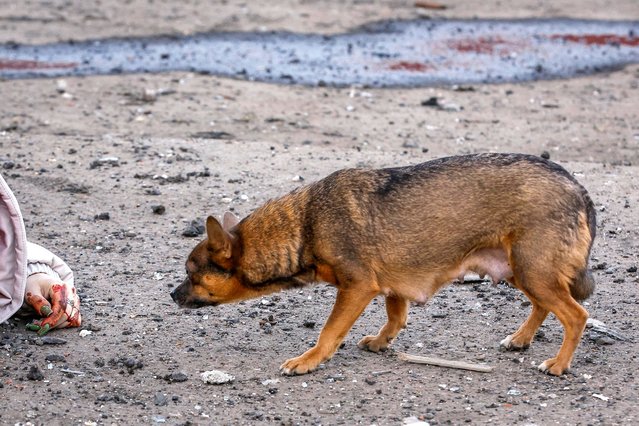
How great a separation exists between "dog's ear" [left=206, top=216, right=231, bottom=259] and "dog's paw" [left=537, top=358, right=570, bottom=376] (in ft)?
6.55

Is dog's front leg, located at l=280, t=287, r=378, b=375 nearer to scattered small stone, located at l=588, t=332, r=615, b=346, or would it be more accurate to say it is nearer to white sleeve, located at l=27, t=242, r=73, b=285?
scattered small stone, located at l=588, t=332, r=615, b=346

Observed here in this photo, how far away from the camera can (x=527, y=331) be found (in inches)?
260

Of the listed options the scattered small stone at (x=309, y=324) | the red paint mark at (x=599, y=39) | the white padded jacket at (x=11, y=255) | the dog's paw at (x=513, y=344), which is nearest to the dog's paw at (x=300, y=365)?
the scattered small stone at (x=309, y=324)

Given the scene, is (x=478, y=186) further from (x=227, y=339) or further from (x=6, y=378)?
(x=6, y=378)

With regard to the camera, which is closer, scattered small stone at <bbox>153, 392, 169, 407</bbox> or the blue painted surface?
scattered small stone at <bbox>153, 392, 169, 407</bbox>

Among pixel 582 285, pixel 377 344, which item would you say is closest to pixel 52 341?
pixel 377 344

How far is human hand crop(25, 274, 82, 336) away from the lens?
6723 mm

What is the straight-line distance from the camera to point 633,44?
1578cm

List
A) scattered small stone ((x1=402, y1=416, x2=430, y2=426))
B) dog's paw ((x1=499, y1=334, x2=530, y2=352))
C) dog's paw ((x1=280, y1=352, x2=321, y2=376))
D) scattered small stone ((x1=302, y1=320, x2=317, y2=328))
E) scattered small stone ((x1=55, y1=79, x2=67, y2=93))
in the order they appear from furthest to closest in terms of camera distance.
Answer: scattered small stone ((x1=55, y1=79, x2=67, y2=93)) < scattered small stone ((x1=302, y1=320, x2=317, y2=328)) < dog's paw ((x1=499, y1=334, x2=530, y2=352)) < dog's paw ((x1=280, y1=352, x2=321, y2=376)) < scattered small stone ((x1=402, y1=416, x2=430, y2=426))

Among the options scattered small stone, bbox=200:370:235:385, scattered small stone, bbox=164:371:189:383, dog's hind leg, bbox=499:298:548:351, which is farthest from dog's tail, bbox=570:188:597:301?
scattered small stone, bbox=164:371:189:383

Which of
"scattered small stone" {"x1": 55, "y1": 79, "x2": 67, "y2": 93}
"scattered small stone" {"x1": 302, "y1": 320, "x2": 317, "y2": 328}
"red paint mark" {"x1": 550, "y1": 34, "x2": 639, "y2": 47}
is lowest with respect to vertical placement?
"scattered small stone" {"x1": 302, "y1": 320, "x2": 317, "y2": 328}

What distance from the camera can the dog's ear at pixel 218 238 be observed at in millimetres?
6172

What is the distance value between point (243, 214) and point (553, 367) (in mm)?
3420

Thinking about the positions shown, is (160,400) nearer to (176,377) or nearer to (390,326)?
(176,377)
